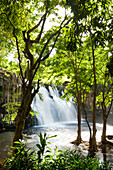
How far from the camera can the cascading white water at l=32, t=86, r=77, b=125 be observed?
2300 cm

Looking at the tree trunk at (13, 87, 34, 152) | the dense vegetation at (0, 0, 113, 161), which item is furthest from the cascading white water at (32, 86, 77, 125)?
the tree trunk at (13, 87, 34, 152)

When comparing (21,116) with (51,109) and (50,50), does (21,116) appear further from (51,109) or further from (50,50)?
(51,109)

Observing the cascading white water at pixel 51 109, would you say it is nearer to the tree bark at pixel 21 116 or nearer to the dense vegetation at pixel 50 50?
the dense vegetation at pixel 50 50

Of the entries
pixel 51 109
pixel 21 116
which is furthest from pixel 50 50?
pixel 51 109

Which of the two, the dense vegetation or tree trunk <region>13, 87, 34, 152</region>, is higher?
the dense vegetation

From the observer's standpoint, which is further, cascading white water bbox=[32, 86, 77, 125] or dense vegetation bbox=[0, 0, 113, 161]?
cascading white water bbox=[32, 86, 77, 125]

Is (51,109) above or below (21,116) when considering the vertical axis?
below

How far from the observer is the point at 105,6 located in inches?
140

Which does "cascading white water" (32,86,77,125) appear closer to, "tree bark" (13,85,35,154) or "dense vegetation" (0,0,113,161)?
"dense vegetation" (0,0,113,161)

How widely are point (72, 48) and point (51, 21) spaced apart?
13.5ft

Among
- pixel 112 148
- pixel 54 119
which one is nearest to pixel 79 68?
pixel 112 148

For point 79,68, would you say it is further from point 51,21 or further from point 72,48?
point 72,48

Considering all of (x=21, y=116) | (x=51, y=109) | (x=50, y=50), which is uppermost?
(x=50, y=50)

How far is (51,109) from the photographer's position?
988 inches
